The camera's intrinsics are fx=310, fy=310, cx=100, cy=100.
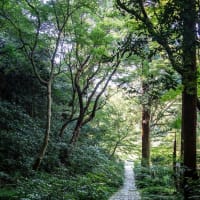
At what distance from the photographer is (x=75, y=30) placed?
1234 centimetres

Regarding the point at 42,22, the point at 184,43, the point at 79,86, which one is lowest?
the point at 184,43

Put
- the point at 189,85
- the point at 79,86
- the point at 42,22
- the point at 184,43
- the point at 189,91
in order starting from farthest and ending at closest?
the point at 79,86
the point at 42,22
the point at 189,91
the point at 189,85
the point at 184,43

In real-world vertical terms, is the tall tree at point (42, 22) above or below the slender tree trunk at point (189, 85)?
above

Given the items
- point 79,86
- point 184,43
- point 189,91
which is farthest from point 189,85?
point 79,86

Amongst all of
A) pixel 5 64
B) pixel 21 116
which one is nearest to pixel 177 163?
pixel 21 116

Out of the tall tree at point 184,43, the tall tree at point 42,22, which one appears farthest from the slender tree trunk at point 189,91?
the tall tree at point 42,22

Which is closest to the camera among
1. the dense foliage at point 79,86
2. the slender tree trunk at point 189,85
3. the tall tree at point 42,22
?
the slender tree trunk at point 189,85

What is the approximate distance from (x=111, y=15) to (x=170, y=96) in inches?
180

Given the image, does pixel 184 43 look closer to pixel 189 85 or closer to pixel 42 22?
pixel 189 85

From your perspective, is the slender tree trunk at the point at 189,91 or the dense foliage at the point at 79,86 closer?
the slender tree trunk at the point at 189,91

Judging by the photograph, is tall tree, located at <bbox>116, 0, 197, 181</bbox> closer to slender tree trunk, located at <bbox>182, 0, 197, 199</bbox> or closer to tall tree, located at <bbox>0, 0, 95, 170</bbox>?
slender tree trunk, located at <bbox>182, 0, 197, 199</bbox>

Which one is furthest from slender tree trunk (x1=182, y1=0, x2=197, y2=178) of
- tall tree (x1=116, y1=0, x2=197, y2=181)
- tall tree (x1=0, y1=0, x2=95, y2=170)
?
tall tree (x1=0, y1=0, x2=95, y2=170)

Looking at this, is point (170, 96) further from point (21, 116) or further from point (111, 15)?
point (21, 116)

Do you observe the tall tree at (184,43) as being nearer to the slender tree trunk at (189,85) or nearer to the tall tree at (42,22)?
the slender tree trunk at (189,85)
